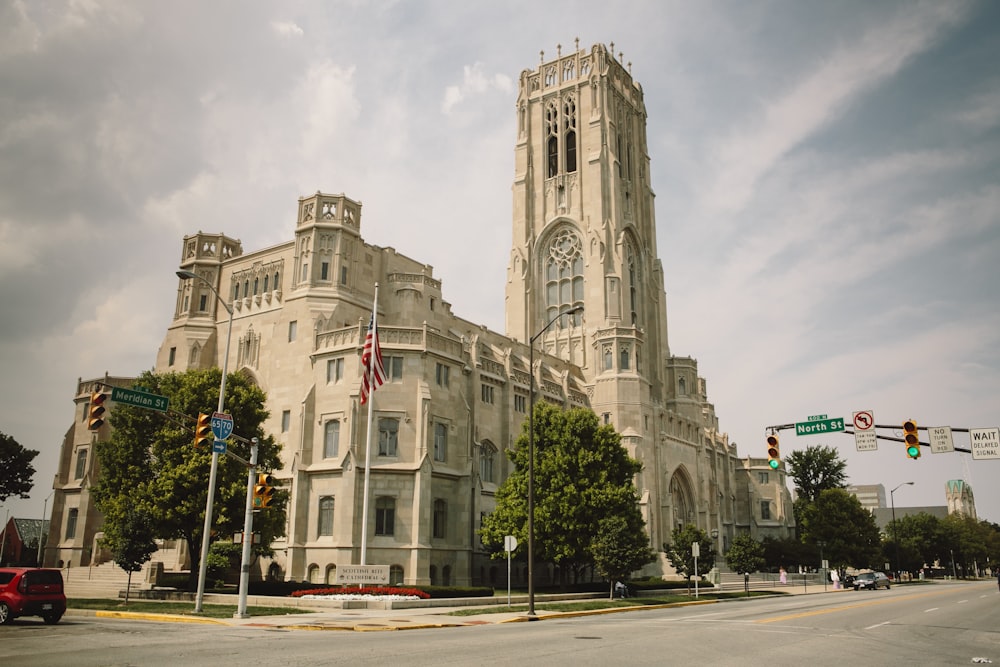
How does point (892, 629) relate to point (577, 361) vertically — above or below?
below

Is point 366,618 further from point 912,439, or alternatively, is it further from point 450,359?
point 450,359

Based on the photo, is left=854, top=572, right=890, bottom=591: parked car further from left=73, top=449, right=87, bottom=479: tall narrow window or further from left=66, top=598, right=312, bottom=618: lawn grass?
left=73, top=449, right=87, bottom=479: tall narrow window

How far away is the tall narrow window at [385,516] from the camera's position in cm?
4338

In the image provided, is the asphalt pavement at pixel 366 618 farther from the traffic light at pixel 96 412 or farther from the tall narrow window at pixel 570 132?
the tall narrow window at pixel 570 132

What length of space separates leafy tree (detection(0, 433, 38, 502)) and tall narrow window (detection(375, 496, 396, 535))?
151 ft

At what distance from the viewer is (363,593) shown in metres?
34.0

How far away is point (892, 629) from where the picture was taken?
75.7 feet

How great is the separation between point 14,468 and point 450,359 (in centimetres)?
4802

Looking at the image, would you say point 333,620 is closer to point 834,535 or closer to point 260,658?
point 260,658

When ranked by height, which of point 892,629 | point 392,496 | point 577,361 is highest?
point 577,361

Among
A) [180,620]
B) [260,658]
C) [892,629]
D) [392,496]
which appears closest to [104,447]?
[392,496]

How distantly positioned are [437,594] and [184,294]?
3554 centimetres

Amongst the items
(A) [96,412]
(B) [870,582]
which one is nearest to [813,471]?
(B) [870,582]

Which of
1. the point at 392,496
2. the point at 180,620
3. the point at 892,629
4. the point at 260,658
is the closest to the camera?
the point at 260,658
